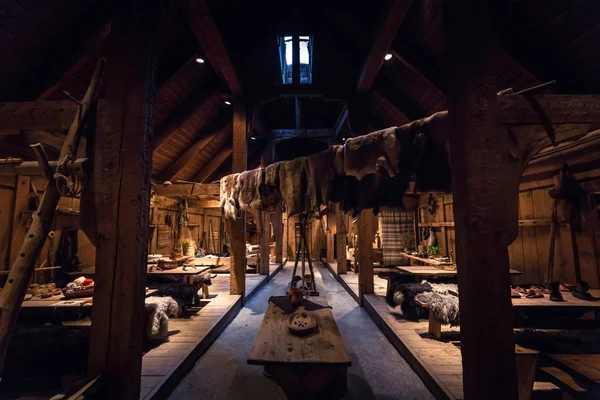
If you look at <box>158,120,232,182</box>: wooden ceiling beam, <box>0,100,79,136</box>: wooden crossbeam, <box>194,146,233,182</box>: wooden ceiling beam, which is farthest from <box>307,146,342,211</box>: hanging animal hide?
<box>194,146,233,182</box>: wooden ceiling beam

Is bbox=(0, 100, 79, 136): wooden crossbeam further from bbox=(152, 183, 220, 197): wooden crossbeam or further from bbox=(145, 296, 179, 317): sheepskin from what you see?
bbox=(152, 183, 220, 197): wooden crossbeam

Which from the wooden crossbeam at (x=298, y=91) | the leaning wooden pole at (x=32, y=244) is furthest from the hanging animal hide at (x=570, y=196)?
the leaning wooden pole at (x=32, y=244)

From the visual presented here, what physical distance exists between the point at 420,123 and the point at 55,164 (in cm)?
308

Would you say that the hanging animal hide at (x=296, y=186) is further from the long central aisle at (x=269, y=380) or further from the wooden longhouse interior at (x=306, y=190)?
the long central aisle at (x=269, y=380)

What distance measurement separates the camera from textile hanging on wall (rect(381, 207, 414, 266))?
10.6 meters

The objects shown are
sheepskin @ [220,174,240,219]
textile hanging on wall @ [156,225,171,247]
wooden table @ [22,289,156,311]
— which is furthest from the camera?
textile hanging on wall @ [156,225,171,247]

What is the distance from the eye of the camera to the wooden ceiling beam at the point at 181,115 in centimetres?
633

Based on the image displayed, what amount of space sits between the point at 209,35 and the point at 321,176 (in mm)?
3333

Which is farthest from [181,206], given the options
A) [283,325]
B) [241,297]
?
[283,325]

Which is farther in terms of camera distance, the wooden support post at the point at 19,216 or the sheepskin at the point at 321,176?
the wooden support post at the point at 19,216

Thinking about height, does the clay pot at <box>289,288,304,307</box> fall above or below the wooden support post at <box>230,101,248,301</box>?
below

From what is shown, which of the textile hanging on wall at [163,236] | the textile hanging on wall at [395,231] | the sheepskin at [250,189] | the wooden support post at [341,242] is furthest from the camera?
the textile hanging on wall at [395,231]

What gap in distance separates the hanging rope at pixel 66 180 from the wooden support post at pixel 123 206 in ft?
0.45

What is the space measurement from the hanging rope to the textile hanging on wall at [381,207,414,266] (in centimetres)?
1004
